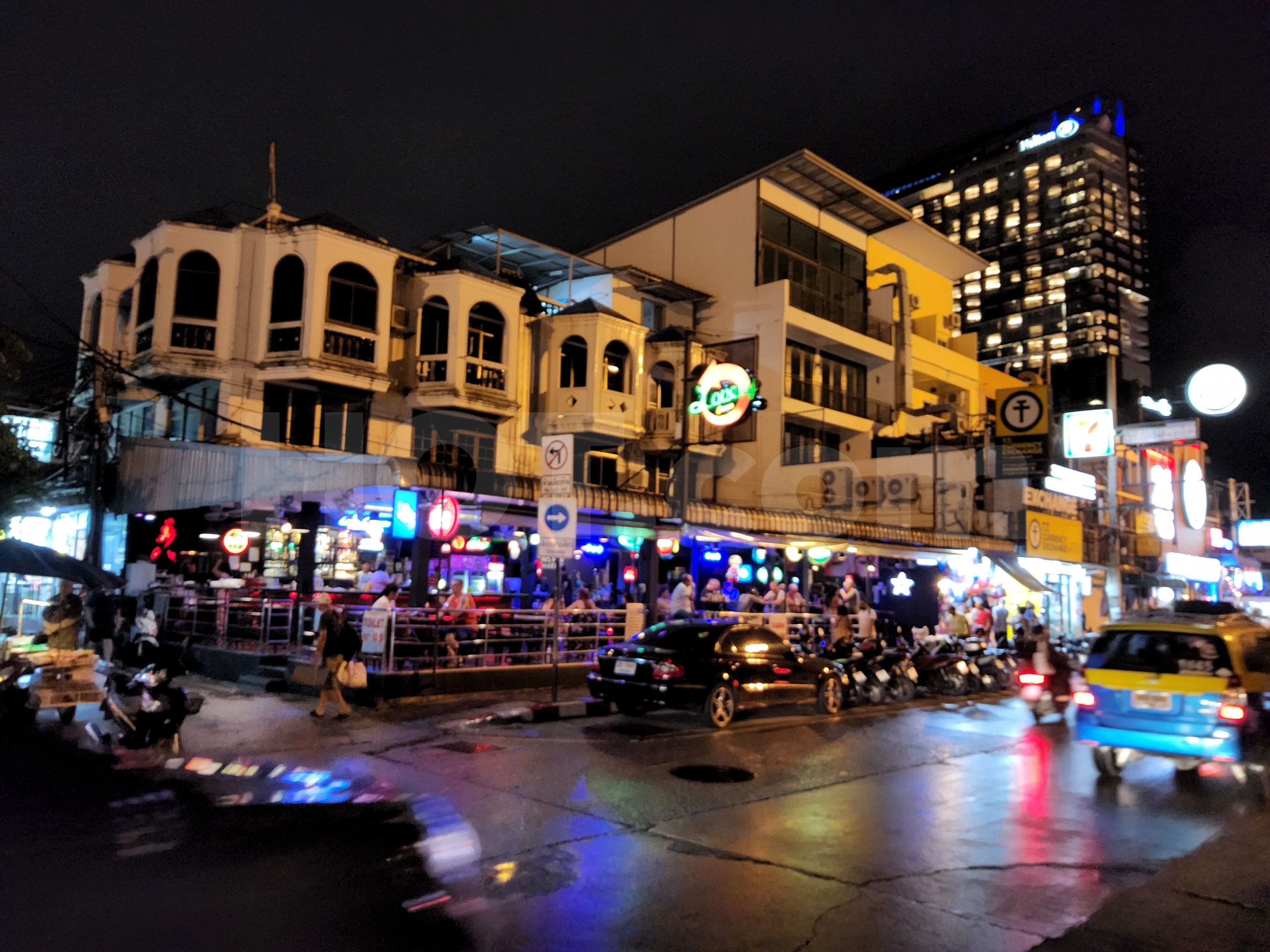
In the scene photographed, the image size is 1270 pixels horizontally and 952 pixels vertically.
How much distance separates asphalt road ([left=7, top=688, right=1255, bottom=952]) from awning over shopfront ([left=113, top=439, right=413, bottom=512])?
4.83 metres

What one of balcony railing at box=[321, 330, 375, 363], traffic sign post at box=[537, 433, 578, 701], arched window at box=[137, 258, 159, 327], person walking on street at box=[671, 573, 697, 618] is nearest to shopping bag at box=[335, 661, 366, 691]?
traffic sign post at box=[537, 433, 578, 701]

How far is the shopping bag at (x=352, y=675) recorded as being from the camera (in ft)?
41.0

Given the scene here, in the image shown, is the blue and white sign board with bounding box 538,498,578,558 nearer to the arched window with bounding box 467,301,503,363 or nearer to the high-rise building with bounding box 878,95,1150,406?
the arched window with bounding box 467,301,503,363

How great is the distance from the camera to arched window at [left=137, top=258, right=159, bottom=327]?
22.1 m

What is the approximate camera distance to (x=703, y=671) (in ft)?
41.8

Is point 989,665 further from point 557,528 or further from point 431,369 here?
point 431,369

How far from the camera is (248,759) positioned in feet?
32.4

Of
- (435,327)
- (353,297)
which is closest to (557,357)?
(435,327)

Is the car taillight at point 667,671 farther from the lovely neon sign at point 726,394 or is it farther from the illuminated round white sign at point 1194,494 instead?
the illuminated round white sign at point 1194,494

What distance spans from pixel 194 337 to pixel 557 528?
13120mm

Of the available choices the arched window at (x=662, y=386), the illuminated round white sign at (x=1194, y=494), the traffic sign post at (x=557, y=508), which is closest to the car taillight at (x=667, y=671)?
the traffic sign post at (x=557, y=508)

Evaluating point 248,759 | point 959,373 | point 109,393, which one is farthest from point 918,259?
point 248,759

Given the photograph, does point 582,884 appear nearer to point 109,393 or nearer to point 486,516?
point 486,516

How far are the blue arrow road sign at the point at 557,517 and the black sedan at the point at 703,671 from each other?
82.1 inches
